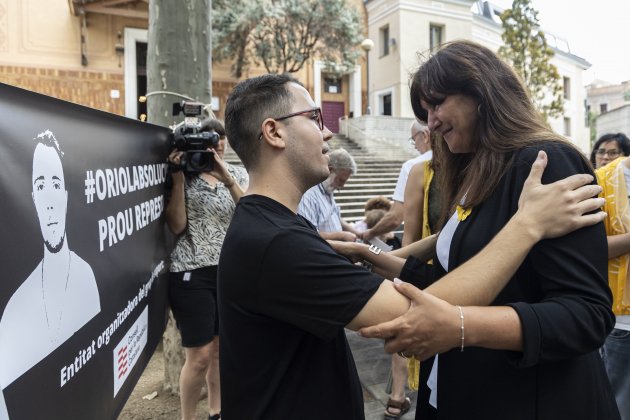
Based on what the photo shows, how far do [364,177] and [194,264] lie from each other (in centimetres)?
1182

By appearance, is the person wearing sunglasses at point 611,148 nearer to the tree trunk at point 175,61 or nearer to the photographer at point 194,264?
the photographer at point 194,264

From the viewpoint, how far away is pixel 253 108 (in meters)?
1.48

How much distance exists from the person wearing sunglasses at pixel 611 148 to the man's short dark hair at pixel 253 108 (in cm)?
340

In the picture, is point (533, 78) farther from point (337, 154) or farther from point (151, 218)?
point (151, 218)

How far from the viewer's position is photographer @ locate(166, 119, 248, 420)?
2.97 metres

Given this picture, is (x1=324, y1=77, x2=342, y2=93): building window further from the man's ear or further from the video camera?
the man's ear

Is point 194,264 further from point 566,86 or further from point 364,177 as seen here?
point 566,86

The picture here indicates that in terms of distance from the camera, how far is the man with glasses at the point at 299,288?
43.4 inches

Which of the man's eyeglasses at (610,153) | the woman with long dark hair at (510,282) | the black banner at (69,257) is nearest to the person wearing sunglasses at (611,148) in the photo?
the man's eyeglasses at (610,153)

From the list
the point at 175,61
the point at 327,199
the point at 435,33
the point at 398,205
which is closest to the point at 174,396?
the point at 327,199

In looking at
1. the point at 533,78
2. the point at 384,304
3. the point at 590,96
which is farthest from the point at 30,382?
the point at 590,96

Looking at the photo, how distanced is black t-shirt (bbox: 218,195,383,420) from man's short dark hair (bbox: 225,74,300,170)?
232mm

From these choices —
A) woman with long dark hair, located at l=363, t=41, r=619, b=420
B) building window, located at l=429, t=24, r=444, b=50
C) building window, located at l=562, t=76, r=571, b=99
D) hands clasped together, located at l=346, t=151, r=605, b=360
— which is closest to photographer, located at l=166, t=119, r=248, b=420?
woman with long dark hair, located at l=363, t=41, r=619, b=420

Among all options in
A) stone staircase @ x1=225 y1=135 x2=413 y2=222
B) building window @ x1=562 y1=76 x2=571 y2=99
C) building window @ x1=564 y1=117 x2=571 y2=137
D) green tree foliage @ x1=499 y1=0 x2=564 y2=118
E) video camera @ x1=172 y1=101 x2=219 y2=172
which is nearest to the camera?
video camera @ x1=172 y1=101 x2=219 y2=172
